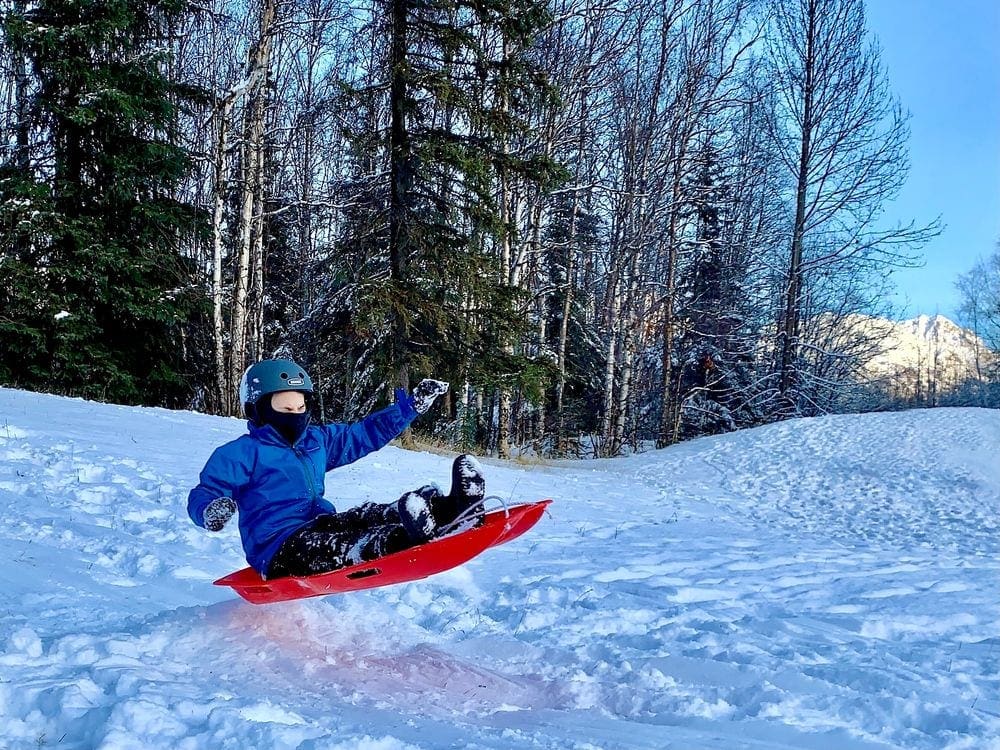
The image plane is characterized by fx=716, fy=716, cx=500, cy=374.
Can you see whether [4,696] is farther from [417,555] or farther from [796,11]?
[796,11]

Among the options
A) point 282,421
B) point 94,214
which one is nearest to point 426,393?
point 282,421

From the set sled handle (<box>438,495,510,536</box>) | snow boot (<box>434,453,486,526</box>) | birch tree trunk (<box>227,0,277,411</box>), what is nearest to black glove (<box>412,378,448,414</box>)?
snow boot (<box>434,453,486,526</box>)

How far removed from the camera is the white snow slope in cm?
262

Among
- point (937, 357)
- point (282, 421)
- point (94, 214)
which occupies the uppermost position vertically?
point (937, 357)

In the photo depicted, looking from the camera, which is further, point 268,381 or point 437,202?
point 437,202

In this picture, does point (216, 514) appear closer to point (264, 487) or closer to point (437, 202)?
point (264, 487)

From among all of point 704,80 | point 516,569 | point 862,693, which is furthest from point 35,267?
point 704,80

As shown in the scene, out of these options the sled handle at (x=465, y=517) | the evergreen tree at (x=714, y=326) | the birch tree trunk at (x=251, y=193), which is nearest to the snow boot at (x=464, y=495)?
the sled handle at (x=465, y=517)

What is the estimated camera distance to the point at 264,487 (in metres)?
3.80

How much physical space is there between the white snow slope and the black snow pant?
0.38m

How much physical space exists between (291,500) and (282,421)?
0.43m

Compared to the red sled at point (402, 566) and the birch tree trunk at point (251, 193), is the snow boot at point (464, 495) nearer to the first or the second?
the red sled at point (402, 566)

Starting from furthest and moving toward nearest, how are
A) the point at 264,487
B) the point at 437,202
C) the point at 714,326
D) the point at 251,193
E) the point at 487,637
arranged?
the point at 714,326 → the point at 251,193 → the point at 437,202 → the point at 487,637 → the point at 264,487

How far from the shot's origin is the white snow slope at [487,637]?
8.59 ft
